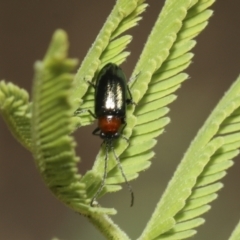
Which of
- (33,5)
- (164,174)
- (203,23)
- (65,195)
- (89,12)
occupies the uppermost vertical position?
(33,5)

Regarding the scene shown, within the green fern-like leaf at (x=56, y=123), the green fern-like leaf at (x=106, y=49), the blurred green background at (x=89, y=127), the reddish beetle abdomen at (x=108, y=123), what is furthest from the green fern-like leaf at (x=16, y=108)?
the blurred green background at (x=89, y=127)

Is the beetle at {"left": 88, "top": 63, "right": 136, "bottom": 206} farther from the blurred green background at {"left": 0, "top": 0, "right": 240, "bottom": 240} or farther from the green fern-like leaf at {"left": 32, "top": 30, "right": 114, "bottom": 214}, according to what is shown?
the blurred green background at {"left": 0, "top": 0, "right": 240, "bottom": 240}

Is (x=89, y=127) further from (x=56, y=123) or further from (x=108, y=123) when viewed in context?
(x=56, y=123)

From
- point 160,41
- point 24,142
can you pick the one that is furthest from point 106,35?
point 24,142

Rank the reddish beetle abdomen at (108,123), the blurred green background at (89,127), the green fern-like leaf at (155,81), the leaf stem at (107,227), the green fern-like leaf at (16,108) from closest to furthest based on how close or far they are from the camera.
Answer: the green fern-like leaf at (16,108) → the leaf stem at (107,227) → the green fern-like leaf at (155,81) → the reddish beetle abdomen at (108,123) → the blurred green background at (89,127)

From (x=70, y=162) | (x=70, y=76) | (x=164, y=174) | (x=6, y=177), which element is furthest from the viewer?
(x=6, y=177)

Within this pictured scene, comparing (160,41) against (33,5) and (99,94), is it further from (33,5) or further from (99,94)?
(33,5)

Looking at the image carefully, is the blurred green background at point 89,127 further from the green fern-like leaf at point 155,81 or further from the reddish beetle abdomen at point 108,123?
the green fern-like leaf at point 155,81

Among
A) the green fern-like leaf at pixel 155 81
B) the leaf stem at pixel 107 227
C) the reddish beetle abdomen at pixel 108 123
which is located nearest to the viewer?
the leaf stem at pixel 107 227
